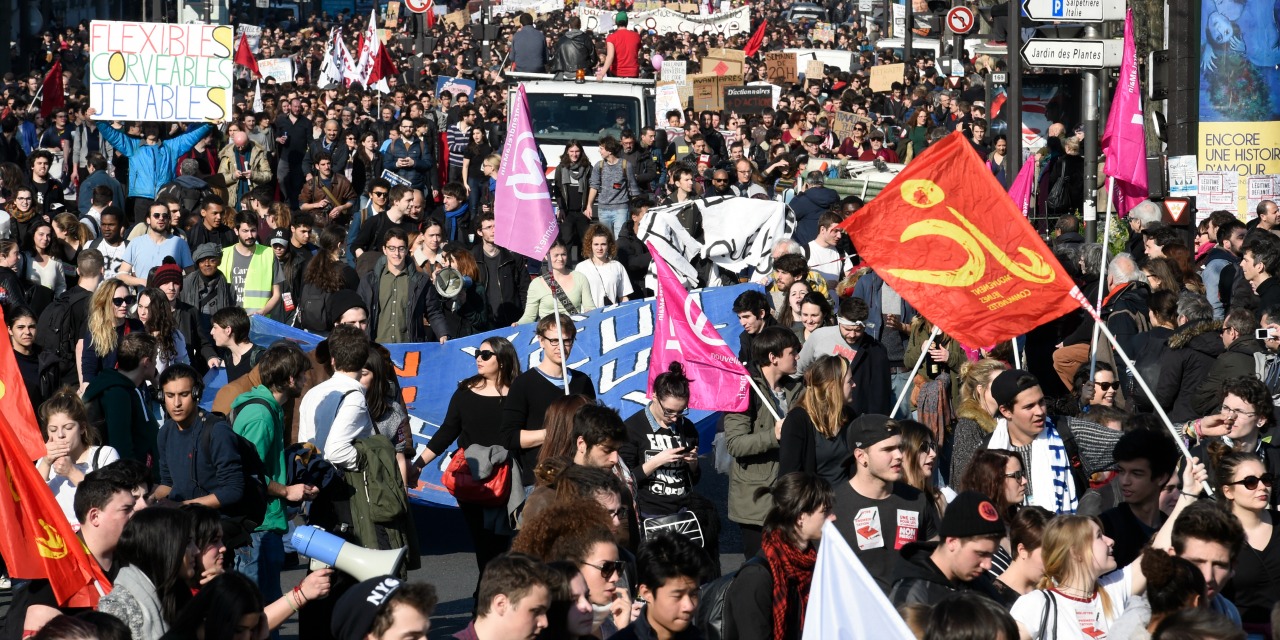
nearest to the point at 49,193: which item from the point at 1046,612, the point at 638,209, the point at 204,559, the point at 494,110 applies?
the point at 638,209

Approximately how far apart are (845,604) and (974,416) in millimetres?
3932

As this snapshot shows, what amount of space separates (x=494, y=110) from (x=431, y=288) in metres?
12.6

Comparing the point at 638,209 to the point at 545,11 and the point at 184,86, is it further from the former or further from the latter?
the point at 545,11

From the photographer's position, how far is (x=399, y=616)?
4.82 meters

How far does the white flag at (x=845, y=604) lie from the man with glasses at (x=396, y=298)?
7897mm

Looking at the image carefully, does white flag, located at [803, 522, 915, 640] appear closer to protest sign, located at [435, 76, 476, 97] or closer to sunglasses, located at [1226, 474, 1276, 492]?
sunglasses, located at [1226, 474, 1276, 492]

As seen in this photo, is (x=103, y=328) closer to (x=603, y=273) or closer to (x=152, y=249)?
(x=152, y=249)

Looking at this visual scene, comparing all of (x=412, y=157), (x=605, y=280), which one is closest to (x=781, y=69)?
(x=412, y=157)

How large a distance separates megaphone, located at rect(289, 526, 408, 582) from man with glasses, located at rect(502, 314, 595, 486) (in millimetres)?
2376

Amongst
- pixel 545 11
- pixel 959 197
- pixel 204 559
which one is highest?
pixel 545 11

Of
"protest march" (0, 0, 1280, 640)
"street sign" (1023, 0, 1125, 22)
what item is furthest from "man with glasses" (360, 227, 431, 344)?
"street sign" (1023, 0, 1125, 22)

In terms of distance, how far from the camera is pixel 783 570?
5754 millimetres

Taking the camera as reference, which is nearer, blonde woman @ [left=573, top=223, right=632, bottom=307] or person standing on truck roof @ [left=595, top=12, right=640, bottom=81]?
blonde woman @ [left=573, top=223, right=632, bottom=307]

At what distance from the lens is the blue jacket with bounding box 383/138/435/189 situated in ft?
61.5
